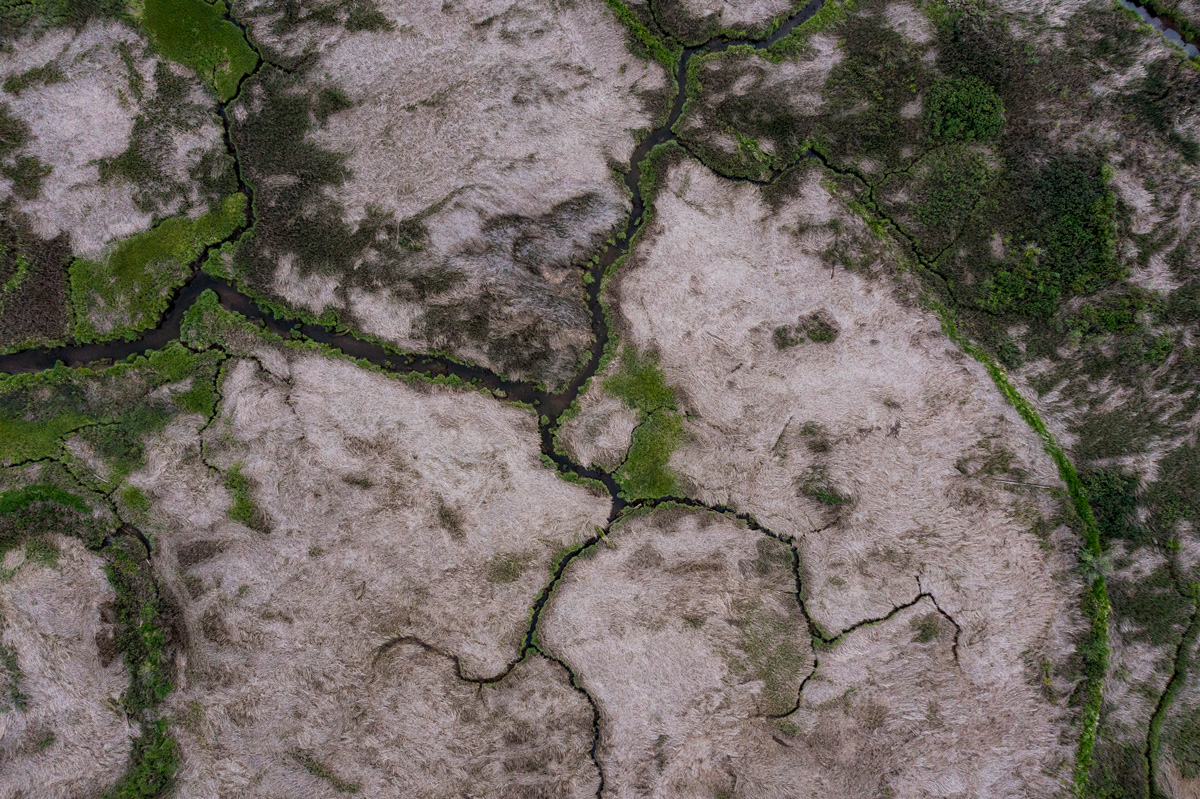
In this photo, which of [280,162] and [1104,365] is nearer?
[1104,365]

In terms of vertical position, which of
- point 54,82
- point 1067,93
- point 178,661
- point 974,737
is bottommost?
point 178,661

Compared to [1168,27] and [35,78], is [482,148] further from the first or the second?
[1168,27]

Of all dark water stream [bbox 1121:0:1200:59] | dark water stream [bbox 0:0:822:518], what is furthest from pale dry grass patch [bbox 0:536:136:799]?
dark water stream [bbox 1121:0:1200:59]

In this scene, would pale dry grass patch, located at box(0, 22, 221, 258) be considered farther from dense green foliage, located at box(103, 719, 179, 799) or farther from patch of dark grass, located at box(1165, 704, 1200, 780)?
patch of dark grass, located at box(1165, 704, 1200, 780)

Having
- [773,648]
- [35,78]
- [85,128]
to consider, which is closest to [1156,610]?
[773,648]

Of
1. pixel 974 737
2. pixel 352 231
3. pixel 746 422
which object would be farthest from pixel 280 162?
pixel 974 737

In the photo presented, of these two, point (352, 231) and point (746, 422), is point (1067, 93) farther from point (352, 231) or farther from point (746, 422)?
point (352, 231)

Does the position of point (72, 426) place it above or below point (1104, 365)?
below
